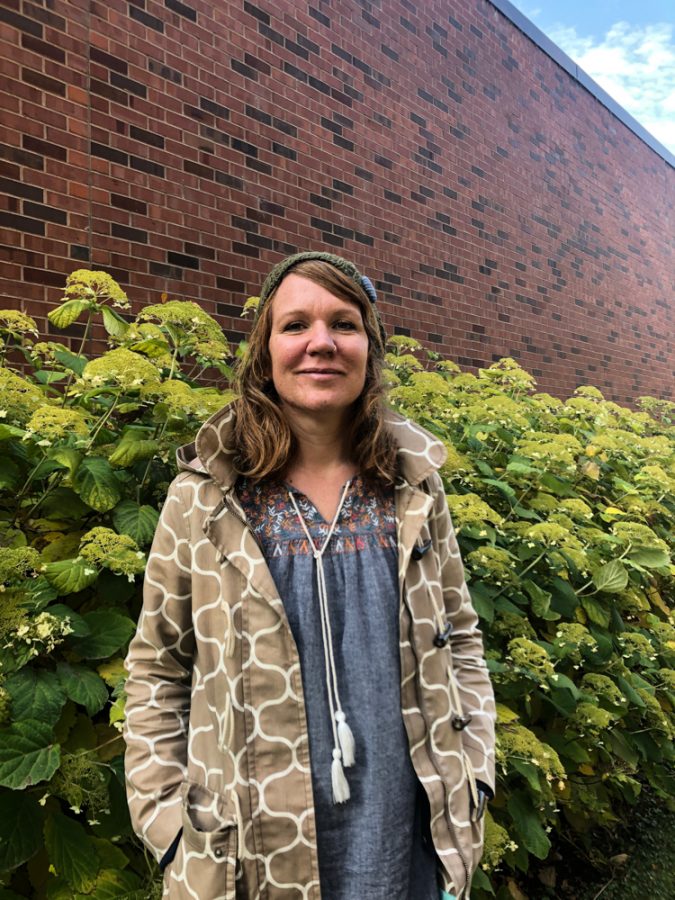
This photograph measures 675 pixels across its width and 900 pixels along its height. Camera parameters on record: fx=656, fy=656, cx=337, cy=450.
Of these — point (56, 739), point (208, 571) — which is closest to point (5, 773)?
point (56, 739)

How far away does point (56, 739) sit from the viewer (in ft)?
4.57

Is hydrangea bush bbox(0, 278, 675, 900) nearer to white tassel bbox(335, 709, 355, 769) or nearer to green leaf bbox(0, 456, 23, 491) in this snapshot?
green leaf bbox(0, 456, 23, 491)

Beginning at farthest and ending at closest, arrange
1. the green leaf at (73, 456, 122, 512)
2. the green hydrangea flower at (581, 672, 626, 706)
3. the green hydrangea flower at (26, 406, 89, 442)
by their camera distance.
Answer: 1. the green hydrangea flower at (581, 672, 626, 706)
2. the green leaf at (73, 456, 122, 512)
3. the green hydrangea flower at (26, 406, 89, 442)

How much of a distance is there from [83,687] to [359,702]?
640mm

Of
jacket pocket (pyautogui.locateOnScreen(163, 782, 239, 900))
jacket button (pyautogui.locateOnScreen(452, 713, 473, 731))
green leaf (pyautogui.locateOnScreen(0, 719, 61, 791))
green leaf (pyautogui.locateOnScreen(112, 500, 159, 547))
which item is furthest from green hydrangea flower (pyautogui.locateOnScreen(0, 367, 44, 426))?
jacket button (pyautogui.locateOnScreen(452, 713, 473, 731))

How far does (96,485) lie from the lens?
1642mm

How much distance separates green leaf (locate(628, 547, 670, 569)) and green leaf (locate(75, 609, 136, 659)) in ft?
6.62

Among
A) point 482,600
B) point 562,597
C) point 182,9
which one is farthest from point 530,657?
point 182,9

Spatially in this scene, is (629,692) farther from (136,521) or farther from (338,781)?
(136,521)

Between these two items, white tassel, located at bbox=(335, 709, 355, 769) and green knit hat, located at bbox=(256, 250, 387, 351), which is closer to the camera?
white tassel, located at bbox=(335, 709, 355, 769)

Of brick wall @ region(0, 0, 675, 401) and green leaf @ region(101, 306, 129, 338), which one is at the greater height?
brick wall @ region(0, 0, 675, 401)

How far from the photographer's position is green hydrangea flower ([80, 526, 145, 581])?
4.84ft

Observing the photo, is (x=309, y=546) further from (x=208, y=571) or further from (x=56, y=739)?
(x=56, y=739)

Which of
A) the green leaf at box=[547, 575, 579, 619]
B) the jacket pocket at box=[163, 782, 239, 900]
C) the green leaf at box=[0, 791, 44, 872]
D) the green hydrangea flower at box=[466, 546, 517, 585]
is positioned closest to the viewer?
the jacket pocket at box=[163, 782, 239, 900]
